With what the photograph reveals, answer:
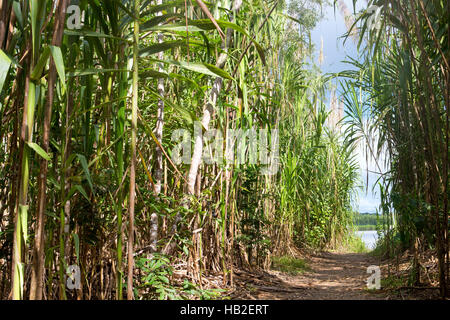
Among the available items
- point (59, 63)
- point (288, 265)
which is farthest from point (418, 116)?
point (59, 63)

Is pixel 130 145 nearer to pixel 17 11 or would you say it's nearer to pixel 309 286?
pixel 17 11

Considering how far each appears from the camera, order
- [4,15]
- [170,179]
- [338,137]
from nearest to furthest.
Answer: [4,15], [170,179], [338,137]

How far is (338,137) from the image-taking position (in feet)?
19.8

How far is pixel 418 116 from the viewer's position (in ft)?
7.80

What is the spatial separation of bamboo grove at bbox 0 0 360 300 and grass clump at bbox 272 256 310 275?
0.58 ft

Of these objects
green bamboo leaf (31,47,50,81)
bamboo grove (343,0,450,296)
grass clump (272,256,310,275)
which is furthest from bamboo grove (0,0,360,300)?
bamboo grove (343,0,450,296)

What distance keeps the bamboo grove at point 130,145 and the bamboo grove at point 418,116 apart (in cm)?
71

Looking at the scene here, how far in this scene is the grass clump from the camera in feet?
10.9

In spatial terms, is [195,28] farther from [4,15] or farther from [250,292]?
[250,292]

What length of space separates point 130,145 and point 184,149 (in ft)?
2.91

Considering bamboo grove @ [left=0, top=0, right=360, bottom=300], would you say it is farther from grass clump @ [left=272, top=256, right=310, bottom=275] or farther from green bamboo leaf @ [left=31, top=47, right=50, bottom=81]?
grass clump @ [left=272, top=256, right=310, bottom=275]

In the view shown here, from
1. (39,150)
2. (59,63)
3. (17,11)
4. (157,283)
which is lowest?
(157,283)
